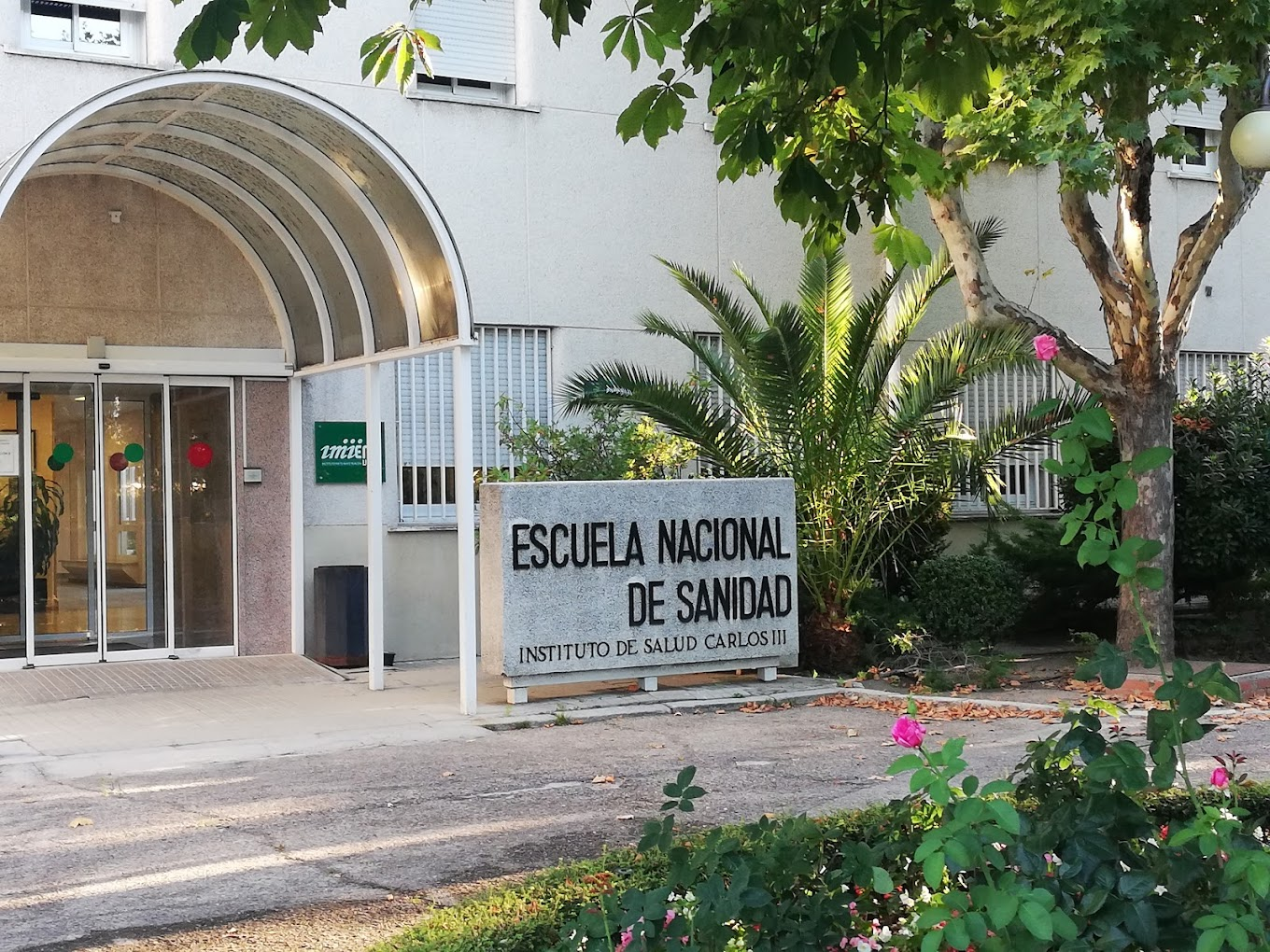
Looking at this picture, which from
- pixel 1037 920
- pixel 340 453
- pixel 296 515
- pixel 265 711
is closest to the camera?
pixel 1037 920

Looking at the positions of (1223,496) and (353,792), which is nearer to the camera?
(353,792)

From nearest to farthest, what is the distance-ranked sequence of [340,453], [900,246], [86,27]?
[900,246]
[86,27]
[340,453]

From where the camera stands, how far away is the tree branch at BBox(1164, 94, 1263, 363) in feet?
36.8

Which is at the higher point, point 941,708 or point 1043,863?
point 1043,863

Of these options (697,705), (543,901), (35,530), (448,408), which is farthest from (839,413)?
(543,901)

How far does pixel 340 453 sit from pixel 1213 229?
8.01 meters

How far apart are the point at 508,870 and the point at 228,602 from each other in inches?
316

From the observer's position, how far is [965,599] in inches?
501

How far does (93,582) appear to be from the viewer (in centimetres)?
1300

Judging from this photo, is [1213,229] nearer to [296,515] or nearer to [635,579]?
[635,579]

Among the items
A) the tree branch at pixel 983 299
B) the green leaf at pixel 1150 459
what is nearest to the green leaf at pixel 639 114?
the green leaf at pixel 1150 459

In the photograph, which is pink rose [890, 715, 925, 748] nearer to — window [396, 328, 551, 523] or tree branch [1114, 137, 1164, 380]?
tree branch [1114, 137, 1164, 380]

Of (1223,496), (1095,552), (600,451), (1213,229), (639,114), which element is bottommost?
(1095,552)

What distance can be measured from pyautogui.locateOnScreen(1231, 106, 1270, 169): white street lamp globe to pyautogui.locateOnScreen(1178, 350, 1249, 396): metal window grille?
10.4 metres
